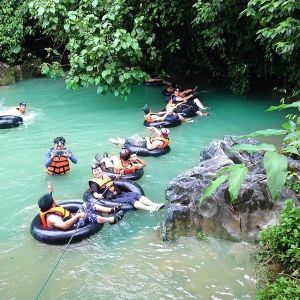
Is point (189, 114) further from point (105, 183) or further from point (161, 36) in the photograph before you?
point (105, 183)

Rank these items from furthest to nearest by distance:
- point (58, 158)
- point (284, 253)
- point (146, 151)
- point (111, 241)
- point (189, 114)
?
point (189, 114) → point (146, 151) → point (58, 158) → point (111, 241) → point (284, 253)

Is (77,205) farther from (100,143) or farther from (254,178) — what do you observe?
(100,143)

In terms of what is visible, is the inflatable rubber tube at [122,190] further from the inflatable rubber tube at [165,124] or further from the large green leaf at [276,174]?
the large green leaf at [276,174]

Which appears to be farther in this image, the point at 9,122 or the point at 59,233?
the point at 9,122

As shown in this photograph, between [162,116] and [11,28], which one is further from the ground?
[11,28]

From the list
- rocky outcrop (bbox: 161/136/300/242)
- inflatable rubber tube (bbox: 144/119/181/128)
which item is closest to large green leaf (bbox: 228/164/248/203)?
rocky outcrop (bbox: 161/136/300/242)

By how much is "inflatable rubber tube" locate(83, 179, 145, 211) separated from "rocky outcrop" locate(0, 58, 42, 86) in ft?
37.7

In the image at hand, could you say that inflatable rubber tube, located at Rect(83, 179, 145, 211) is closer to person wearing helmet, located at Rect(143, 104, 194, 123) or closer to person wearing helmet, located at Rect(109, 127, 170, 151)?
person wearing helmet, located at Rect(109, 127, 170, 151)

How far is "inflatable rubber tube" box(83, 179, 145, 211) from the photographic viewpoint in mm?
5793

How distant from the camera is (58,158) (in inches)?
275

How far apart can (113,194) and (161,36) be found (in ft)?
23.3

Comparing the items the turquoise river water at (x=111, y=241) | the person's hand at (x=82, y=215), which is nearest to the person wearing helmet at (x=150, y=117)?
the turquoise river water at (x=111, y=241)

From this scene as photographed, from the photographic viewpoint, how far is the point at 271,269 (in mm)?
3736

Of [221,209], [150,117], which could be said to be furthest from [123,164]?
[150,117]
